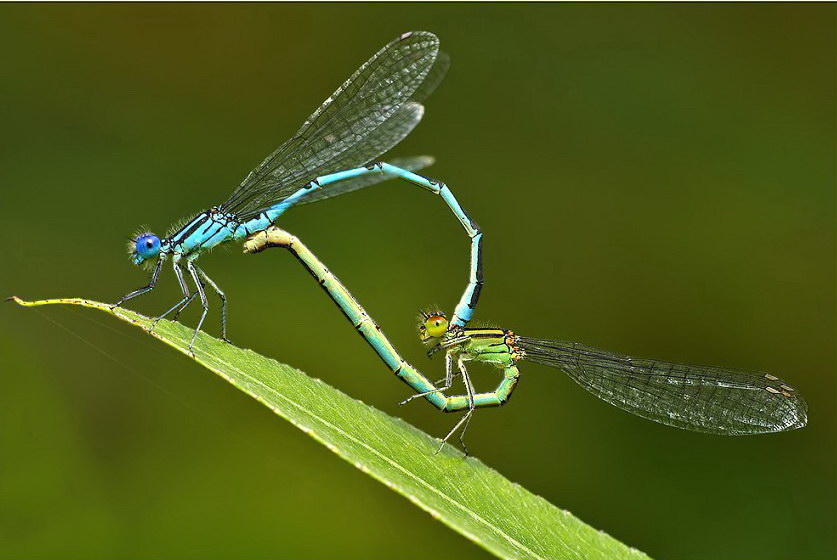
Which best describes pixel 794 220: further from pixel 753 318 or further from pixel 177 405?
pixel 177 405

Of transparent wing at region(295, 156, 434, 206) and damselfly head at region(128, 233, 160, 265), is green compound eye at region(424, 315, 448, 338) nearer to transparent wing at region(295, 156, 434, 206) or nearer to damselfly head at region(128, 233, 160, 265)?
transparent wing at region(295, 156, 434, 206)

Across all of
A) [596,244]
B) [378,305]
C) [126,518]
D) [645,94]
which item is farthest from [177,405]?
[645,94]

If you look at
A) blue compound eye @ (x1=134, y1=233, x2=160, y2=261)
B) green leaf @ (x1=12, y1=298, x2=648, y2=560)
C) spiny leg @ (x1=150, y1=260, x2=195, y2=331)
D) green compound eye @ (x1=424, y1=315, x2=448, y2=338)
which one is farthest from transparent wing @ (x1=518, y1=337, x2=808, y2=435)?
blue compound eye @ (x1=134, y1=233, x2=160, y2=261)

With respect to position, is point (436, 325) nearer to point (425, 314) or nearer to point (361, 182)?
point (425, 314)

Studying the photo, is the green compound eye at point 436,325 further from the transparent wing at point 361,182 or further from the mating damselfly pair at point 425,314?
the transparent wing at point 361,182

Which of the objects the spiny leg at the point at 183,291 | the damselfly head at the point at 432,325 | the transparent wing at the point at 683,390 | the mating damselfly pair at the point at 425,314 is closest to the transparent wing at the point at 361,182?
the mating damselfly pair at the point at 425,314
